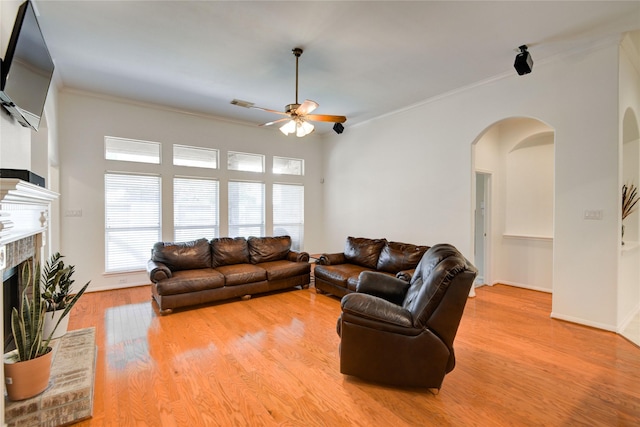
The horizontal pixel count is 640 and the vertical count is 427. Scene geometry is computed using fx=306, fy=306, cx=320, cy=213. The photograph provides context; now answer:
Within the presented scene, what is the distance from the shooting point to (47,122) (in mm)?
3613

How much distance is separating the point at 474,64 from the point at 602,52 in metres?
1.28

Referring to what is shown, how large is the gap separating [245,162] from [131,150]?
2.07 meters

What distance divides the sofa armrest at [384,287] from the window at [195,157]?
4.23m

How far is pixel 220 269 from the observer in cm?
473

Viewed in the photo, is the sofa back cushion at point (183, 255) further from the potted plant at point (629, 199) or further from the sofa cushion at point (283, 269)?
the potted plant at point (629, 199)

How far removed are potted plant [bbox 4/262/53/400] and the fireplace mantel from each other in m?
0.46

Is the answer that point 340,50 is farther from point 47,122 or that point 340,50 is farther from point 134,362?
point 134,362

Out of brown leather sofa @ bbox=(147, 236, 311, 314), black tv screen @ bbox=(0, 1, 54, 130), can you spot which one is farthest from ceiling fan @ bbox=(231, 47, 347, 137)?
brown leather sofa @ bbox=(147, 236, 311, 314)

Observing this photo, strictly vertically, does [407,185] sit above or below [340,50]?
below

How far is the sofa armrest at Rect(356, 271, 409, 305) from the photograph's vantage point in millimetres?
3055

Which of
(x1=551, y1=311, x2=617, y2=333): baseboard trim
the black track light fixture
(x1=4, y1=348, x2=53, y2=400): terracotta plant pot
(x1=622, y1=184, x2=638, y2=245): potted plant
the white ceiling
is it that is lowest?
(x1=551, y1=311, x2=617, y2=333): baseboard trim

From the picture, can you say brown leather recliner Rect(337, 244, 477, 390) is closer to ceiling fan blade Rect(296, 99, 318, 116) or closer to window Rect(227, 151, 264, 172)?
ceiling fan blade Rect(296, 99, 318, 116)

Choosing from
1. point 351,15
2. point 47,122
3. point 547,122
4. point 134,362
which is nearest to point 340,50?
point 351,15

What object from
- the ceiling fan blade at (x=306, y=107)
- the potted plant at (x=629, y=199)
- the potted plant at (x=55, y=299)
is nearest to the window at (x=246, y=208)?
the ceiling fan blade at (x=306, y=107)
